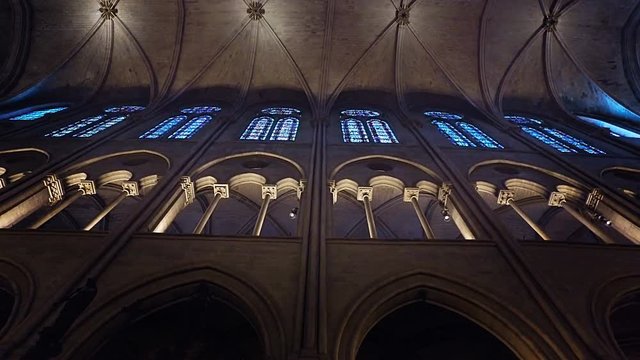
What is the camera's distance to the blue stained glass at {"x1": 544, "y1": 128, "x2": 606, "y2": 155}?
12366mm

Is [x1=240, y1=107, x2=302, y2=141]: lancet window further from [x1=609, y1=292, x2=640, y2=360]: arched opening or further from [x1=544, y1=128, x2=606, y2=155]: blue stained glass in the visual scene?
[x1=609, y1=292, x2=640, y2=360]: arched opening

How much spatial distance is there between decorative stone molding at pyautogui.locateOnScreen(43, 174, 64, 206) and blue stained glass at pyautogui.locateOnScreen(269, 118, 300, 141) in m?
5.68

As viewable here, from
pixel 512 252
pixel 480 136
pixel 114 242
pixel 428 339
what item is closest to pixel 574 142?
pixel 480 136

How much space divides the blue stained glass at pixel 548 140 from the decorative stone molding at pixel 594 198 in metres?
3.49

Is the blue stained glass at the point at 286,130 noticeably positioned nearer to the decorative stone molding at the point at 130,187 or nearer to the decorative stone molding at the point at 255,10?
the decorative stone molding at the point at 130,187

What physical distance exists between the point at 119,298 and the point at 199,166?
4811 mm

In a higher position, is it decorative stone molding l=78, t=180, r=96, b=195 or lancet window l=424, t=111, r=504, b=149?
lancet window l=424, t=111, r=504, b=149

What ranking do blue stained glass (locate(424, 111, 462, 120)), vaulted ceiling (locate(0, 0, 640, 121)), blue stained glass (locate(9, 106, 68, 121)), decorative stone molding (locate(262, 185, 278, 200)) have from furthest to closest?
vaulted ceiling (locate(0, 0, 640, 121))
blue stained glass (locate(424, 111, 462, 120))
blue stained glass (locate(9, 106, 68, 121))
decorative stone molding (locate(262, 185, 278, 200))

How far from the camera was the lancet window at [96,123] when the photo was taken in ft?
40.8

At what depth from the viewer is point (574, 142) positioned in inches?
525

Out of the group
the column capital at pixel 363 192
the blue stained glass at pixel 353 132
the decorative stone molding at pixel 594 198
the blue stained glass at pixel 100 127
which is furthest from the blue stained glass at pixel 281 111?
the decorative stone molding at pixel 594 198

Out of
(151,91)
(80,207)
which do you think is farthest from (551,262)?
(151,91)

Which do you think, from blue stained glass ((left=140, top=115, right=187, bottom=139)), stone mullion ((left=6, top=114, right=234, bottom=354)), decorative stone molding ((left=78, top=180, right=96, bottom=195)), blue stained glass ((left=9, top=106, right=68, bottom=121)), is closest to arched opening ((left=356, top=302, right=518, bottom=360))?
stone mullion ((left=6, top=114, right=234, bottom=354))

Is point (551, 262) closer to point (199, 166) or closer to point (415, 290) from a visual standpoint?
point (415, 290)
